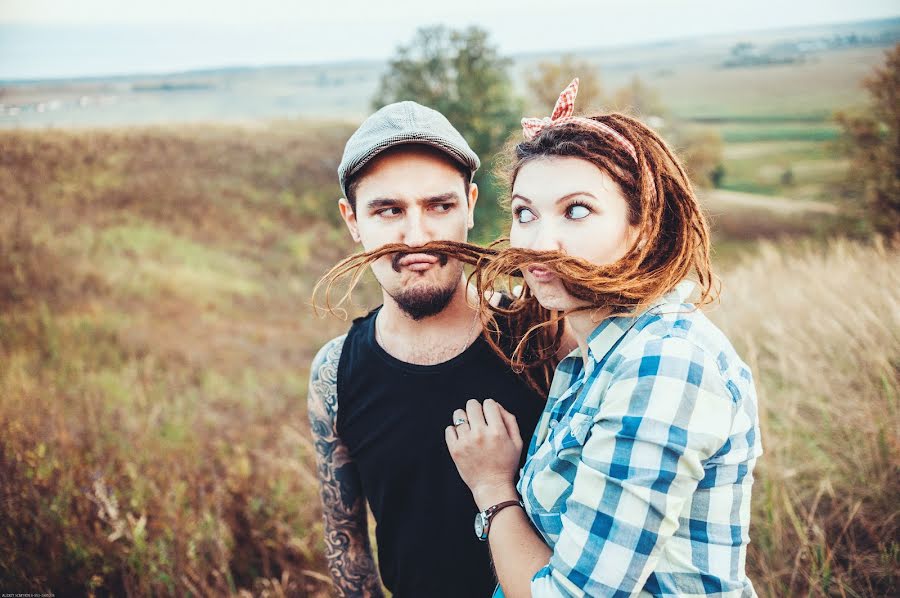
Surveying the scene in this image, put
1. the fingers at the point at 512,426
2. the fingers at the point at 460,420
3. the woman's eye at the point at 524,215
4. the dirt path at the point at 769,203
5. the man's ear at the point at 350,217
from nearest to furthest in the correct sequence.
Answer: the woman's eye at the point at 524,215, the fingers at the point at 512,426, the fingers at the point at 460,420, the man's ear at the point at 350,217, the dirt path at the point at 769,203

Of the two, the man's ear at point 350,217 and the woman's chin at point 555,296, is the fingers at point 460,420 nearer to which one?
the woman's chin at point 555,296

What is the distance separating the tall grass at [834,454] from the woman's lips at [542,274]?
2.05 metres

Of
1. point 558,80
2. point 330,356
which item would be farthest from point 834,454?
point 558,80

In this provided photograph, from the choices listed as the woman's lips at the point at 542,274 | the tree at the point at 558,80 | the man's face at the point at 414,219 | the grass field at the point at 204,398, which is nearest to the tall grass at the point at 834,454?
the grass field at the point at 204,398

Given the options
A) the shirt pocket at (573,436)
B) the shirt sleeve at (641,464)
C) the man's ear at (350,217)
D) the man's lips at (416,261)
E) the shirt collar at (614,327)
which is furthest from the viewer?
the man's ear at (350,217)

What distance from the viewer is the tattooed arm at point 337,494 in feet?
7.27

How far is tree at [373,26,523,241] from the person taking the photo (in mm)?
15125

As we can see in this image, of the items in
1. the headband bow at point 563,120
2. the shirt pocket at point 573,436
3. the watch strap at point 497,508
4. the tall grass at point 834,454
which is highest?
the headband bow at point 563,120

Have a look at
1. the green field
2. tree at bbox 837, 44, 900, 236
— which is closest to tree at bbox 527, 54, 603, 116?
the green field

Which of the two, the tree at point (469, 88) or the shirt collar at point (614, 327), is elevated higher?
the tree at point (469, 88)

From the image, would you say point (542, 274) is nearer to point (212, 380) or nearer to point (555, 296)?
point (555, 296)

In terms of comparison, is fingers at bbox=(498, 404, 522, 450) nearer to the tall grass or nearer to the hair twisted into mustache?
the hair twisted into mustache

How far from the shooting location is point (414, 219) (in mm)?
1940

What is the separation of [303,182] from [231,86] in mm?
10695
